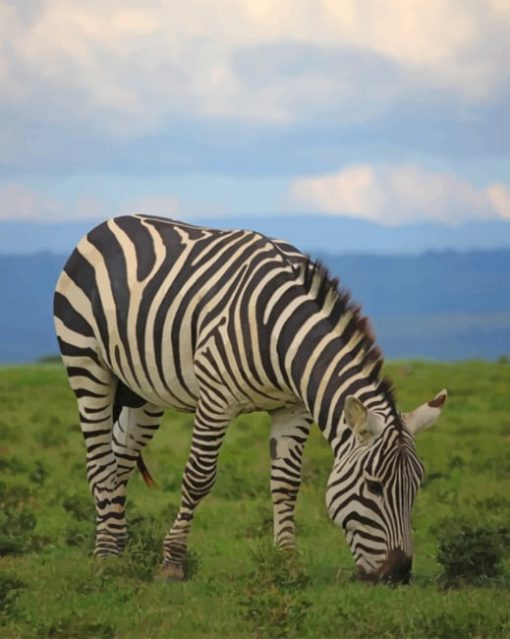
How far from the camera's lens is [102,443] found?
1018cm

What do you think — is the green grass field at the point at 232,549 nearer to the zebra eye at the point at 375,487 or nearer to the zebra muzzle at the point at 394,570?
the zebra muzzle at the point at 394,570

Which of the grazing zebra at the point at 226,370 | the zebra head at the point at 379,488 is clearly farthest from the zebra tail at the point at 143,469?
the zebra head at the point at 379,488

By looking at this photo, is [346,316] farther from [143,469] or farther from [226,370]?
[143,469]

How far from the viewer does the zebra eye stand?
791 cm

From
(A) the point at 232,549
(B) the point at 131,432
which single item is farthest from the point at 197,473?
(A) the point at 232,549

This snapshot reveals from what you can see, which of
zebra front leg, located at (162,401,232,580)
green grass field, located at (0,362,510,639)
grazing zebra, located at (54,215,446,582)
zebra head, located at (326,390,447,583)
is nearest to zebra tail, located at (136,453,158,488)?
grazing zebra, located at (54,215,446,582)

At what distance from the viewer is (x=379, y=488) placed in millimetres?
7922

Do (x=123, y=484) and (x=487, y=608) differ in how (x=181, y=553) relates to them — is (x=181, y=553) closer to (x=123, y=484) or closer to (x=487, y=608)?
(x=123, y=484)

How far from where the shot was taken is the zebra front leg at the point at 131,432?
1045 cm

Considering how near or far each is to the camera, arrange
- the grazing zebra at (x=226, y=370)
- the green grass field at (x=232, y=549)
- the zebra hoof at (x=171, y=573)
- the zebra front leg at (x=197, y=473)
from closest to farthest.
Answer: the green grass field at (x=232, y=549) < the grazing zebra at (x=226, y=370) < the zebra front leg at (x=197, y=473) < the zebra hoof at (x=171, y=573)

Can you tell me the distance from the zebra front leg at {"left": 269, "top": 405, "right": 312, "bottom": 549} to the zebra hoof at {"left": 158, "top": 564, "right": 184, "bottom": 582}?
67 centimetres

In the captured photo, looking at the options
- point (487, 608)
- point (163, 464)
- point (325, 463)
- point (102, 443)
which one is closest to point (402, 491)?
point (487, 608)

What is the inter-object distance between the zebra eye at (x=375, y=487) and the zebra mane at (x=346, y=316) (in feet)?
1.46

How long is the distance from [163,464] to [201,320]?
315 inches
